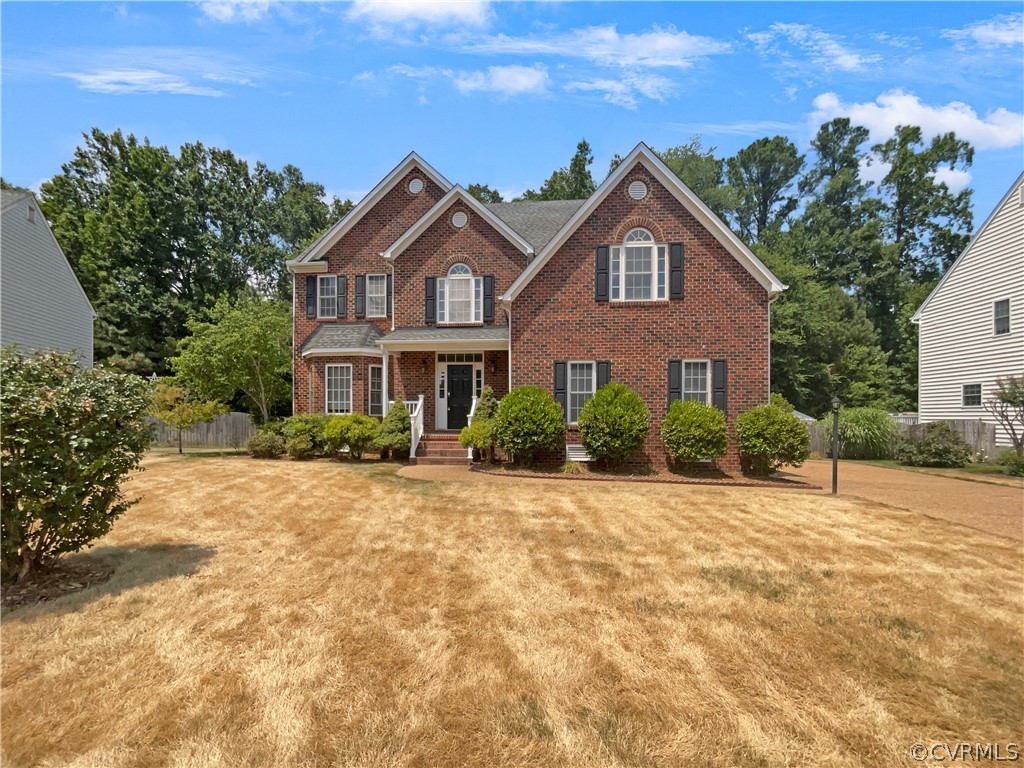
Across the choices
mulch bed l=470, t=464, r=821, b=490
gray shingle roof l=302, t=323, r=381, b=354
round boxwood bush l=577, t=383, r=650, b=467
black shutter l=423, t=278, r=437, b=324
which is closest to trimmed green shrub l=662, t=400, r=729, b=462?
mulch bed l=470, t=464, r=821, b=490

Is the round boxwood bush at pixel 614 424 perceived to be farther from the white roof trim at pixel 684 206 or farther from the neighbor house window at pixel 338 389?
the neighbor house window at pixel 338 389

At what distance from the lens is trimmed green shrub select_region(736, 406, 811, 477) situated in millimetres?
13500

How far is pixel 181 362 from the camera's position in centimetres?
1873

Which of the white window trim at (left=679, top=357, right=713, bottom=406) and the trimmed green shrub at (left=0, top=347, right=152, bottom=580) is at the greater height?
the white window trim at (left=679, top=357, right=713, bottom=406)

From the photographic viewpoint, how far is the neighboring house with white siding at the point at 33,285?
18422mm

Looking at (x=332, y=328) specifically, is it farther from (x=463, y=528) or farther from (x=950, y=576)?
(x=950, y=576)

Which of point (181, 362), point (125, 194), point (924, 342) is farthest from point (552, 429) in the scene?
point (125, 194)

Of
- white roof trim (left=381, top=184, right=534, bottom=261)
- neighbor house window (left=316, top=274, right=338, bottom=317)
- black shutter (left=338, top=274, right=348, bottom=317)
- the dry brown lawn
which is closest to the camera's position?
the dry brown lawn

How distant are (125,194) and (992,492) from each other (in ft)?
137

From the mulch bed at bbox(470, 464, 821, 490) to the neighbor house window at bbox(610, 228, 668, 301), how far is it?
193 inches

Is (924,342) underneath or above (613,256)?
underneath

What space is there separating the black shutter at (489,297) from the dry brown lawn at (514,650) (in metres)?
11.0

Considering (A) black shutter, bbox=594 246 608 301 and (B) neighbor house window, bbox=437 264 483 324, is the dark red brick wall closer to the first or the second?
(A) black shutter, bbox=594 246 608 301

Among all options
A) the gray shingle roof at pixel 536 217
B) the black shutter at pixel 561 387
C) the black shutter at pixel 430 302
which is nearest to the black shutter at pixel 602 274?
the black shutter at pixel 561 387
